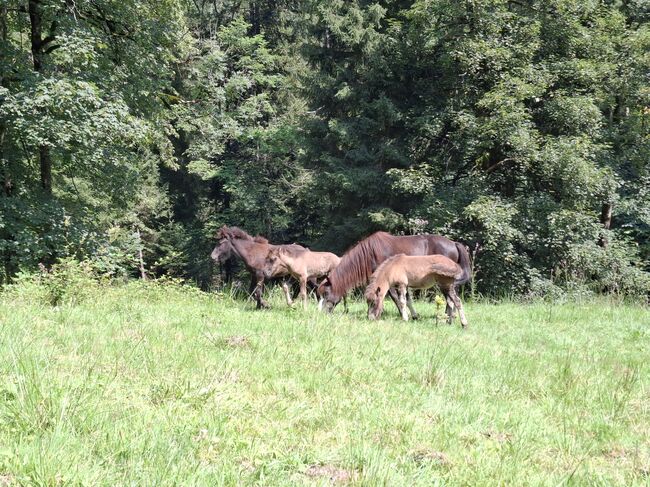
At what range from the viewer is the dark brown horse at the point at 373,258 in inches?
375

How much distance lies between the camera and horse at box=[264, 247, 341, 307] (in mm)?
10578

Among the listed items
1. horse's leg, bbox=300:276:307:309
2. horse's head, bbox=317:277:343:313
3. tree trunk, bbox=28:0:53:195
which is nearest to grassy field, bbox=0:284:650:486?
horse's head, bbox=317:277:343:313

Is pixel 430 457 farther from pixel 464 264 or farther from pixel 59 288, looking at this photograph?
pixel 464 264

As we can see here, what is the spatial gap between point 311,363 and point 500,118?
1358 cm

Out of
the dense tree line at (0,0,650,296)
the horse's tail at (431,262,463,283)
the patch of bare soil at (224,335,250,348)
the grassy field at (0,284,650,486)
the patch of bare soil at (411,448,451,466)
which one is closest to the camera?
the grassy field at (0,284,650,486)

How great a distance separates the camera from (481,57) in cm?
1639

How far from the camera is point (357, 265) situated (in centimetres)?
989

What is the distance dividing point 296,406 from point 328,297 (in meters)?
5.86

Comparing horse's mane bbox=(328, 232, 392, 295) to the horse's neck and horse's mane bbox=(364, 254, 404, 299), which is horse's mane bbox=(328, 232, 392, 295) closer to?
horse's mane bbox=(364, 254, 404, 299)

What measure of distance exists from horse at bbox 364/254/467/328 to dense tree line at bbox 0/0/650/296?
656 centimetres

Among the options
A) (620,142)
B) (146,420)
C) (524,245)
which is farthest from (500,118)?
(146,420)

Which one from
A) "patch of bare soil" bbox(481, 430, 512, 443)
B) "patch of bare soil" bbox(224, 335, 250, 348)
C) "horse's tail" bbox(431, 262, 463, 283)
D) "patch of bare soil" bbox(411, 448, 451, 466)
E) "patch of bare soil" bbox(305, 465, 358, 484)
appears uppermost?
"horse's tail" bbox(431, 262, 463, 283)

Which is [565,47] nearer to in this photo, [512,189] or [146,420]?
[512,189]

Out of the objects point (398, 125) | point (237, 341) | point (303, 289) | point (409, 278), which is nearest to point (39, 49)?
point (303, 289)
